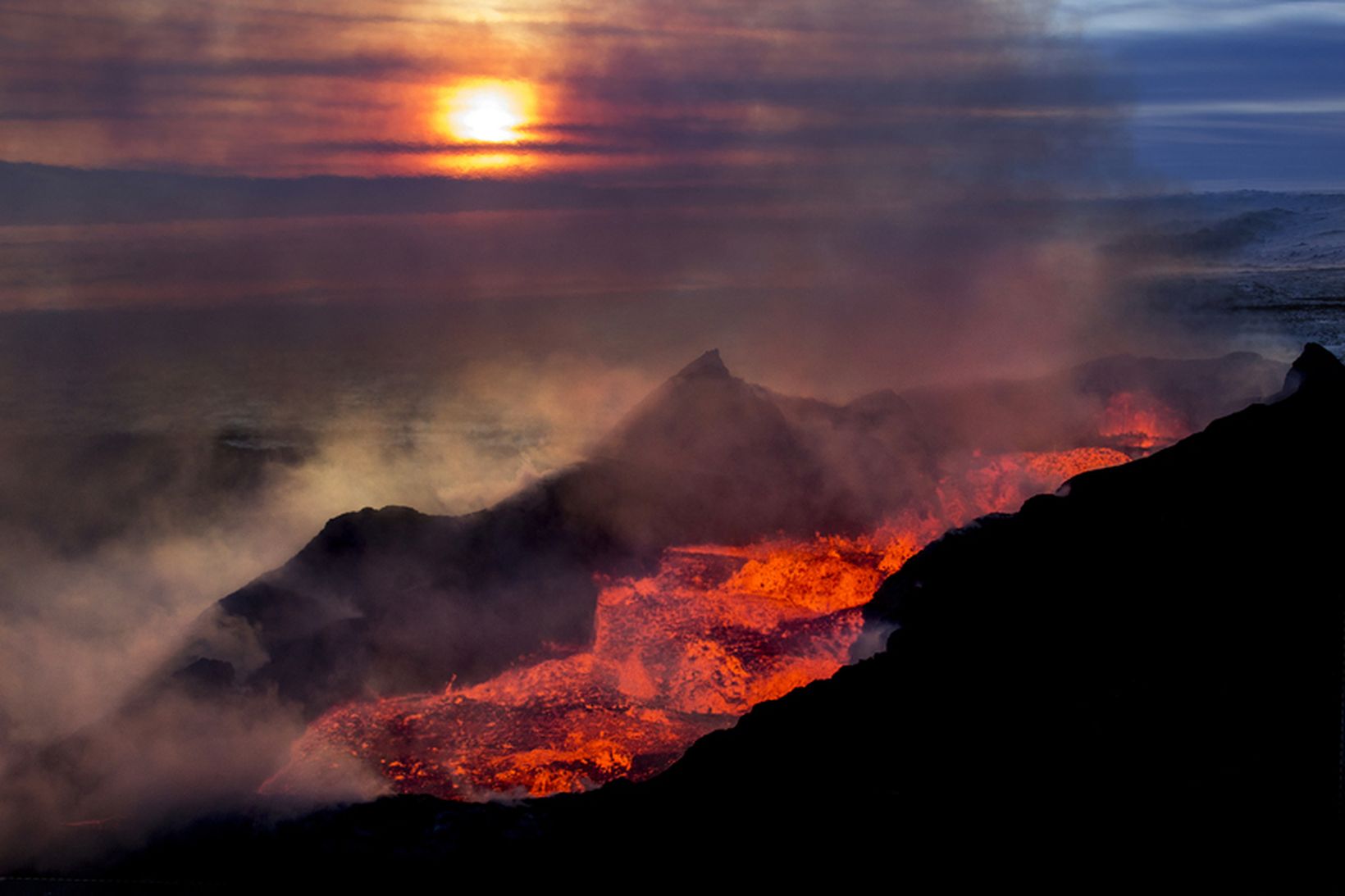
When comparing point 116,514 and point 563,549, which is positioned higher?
point 116,514

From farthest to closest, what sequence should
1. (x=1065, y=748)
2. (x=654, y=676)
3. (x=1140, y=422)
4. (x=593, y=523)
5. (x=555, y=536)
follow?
(x=1140, y=422), (x=593, y=523), (x=555, y=536), (x=654, y=676), (x=1065, y=748)

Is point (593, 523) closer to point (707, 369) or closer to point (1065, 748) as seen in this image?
point (707, 369)

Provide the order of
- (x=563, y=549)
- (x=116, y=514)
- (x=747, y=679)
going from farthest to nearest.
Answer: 1. (x=116, y=514)
2. (x=563, y=549)
3. (x=747, y=679)

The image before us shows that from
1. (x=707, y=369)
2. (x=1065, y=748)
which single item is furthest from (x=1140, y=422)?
(x=1065, y=748)

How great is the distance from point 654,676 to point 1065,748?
803cm

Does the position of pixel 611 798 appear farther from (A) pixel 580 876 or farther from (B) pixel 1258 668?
(B) pixel 1258 668

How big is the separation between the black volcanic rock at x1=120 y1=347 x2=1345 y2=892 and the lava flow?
300cm

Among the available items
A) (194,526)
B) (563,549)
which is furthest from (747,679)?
(194,526)

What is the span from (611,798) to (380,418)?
2918 inches

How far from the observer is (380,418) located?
81.9 m

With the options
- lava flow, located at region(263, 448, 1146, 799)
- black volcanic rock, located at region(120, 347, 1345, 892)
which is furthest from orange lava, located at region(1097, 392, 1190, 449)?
black volcanic rock, located at region(120, 347, 1345, 892)

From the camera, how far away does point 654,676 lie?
16938 millimetres

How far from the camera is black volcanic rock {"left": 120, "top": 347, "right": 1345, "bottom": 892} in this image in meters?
9.21

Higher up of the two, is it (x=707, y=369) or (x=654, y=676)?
(x=707, y=369)
